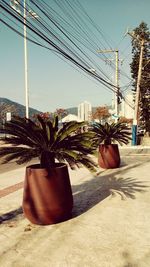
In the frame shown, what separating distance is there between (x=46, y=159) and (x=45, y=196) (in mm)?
908

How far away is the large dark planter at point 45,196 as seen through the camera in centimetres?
643

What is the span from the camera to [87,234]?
19.2 feet

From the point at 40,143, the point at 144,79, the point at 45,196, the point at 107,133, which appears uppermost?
the point at 144,79

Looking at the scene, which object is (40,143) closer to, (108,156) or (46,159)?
(46,159)

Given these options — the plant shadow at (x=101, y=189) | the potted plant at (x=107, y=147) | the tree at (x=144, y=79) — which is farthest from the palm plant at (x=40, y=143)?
the tree at (x=144, y=79)

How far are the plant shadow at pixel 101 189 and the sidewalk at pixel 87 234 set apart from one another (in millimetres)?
25

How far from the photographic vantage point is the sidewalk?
15.8ft

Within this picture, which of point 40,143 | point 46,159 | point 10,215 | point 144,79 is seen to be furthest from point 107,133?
point 144,79

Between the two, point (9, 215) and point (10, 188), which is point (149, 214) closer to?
point (9, 215)

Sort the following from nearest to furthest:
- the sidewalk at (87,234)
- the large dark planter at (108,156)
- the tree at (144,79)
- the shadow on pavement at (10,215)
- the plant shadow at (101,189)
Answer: the sidewalk at (87,234)
the shadow on pavement at (10,215)
the plant shadow at (101,189)
the large dark planter at (108,156)
the tree at (144,79)

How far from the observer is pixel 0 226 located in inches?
256

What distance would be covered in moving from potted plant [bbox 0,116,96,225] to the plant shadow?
36.0 inches

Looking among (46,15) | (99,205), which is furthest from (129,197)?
(46,15)

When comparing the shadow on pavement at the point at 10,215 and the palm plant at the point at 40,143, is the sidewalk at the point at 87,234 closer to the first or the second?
the shadow on pavement at the point at 10,215
